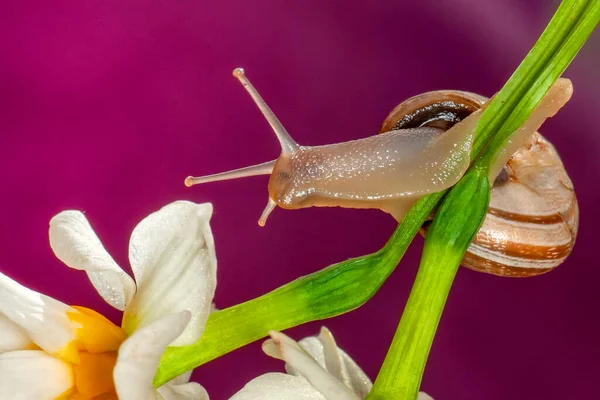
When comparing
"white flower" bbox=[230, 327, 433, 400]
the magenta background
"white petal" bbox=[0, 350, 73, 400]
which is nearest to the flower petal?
"white flower" bbox=[230, 327, 433, 400]

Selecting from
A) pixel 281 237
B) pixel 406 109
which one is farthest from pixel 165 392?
pixel 281 237

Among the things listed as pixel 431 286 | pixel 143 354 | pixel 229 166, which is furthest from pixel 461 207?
pixel 229 166

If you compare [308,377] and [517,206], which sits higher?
[517,206]

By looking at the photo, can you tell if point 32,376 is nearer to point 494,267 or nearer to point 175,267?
point 175,267

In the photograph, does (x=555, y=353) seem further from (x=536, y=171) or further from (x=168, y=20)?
(x=168, y=20)

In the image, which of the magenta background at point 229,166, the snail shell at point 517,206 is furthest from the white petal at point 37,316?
the magenta background at point 229,166

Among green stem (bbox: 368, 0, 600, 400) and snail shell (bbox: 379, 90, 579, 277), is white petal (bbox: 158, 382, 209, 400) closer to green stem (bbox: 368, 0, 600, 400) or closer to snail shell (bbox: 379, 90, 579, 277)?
green stem (bbox: 368, 0, 600, 400)

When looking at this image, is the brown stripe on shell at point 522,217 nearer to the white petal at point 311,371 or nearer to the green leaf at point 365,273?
the green leaf at point 365,273
